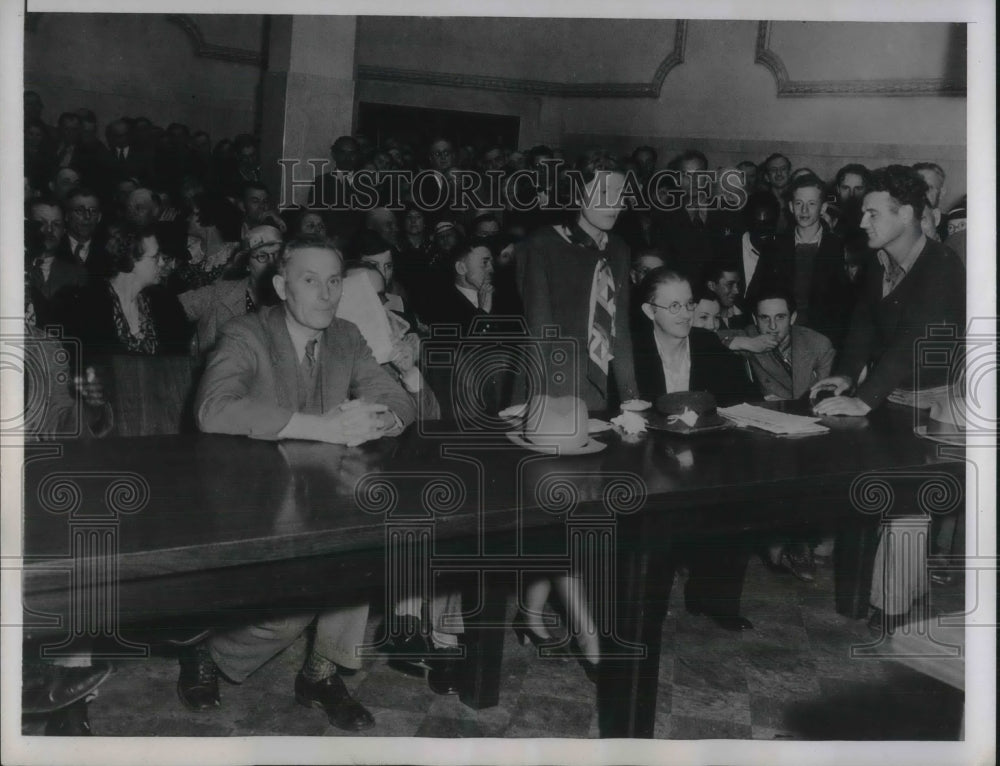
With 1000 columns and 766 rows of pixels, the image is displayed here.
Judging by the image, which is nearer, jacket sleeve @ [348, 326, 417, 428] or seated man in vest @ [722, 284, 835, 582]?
jacket sleeve @ [348, 326, 417, 428]

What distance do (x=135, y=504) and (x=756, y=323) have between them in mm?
2261

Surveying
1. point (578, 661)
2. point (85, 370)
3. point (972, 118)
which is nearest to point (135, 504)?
point (85, 370)

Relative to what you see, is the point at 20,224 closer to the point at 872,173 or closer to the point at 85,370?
the point at 85,370

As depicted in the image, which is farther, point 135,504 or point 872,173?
point 872,173

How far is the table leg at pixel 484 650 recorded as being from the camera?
11.1 feet

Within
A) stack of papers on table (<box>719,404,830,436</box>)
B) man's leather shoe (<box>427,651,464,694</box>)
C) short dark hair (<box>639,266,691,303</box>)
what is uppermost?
short dark hair (<box>639,266,691,303</box>)

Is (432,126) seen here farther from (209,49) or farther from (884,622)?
(884,622)

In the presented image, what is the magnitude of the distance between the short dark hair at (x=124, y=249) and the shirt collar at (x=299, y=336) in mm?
551

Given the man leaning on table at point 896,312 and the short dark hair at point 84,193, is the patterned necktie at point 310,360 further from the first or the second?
the man leaning on table at point 896,312

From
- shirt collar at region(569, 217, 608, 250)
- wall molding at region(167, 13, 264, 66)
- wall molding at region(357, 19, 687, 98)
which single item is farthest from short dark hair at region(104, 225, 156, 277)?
shirt collar at region(569, 217, 608, 250)

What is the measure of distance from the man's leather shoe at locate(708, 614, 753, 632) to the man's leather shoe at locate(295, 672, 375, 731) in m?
1.28

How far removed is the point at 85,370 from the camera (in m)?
3.32

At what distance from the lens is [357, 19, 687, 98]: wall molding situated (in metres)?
3.38

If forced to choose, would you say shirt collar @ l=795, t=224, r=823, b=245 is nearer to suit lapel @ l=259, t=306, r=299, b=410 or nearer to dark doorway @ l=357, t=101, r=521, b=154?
dark doorway @ l=357, t=101, r=521, b=154
